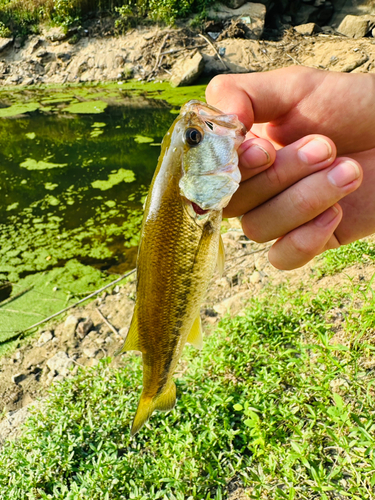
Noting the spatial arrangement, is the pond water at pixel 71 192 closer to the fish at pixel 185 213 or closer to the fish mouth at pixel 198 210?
the fish at pixel 185 213

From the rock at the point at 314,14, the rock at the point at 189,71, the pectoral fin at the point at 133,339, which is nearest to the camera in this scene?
the pectoral fin at the point at 133,339

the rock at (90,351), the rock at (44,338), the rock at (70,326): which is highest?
the rock at (90,351)

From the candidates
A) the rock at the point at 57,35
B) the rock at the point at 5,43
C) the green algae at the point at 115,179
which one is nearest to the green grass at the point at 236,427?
the green algae at the point at 115,179

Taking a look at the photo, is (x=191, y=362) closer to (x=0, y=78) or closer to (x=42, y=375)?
(x=42, y=375)

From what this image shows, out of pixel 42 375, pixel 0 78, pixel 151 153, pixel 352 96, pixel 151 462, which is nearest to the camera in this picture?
pixel 352 96

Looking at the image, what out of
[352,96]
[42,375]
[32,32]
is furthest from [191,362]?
[32,32]

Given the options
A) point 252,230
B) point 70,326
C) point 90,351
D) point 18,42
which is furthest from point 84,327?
A: point 18,42

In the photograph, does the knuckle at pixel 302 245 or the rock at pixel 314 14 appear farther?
the rock at pixel 314 14
